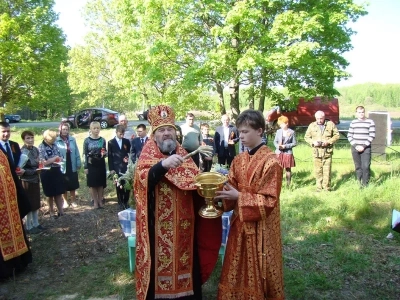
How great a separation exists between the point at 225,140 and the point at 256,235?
618 centimetres

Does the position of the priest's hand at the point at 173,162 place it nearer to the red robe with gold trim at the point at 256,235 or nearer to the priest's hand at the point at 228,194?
the priest's hand at the point at 228,194

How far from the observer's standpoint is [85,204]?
25.7ft

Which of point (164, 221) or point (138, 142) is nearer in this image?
point (164, 221)

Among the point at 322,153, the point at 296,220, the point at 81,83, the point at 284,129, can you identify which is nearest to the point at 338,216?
the point at 296,220

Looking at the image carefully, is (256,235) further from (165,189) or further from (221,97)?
(221,97)

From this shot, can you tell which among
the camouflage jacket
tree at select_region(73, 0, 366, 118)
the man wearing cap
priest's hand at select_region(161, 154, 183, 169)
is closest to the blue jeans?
the camouflage jacket

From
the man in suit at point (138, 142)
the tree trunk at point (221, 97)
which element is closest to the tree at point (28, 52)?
the tree trunk at point (221, 97)

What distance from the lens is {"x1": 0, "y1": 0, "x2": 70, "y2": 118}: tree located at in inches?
651

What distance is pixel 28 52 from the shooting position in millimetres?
16922

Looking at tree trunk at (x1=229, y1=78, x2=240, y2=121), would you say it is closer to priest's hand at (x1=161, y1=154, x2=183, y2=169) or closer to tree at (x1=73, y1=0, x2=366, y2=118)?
tree at (x1=73, y1=0, x2=366, y2=118)

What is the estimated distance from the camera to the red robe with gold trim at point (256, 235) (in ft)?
8.86

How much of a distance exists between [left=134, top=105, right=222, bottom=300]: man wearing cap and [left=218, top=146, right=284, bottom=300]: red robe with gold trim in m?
0.39

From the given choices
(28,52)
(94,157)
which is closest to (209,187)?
(94,157)

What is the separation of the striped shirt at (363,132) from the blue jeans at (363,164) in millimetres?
174
